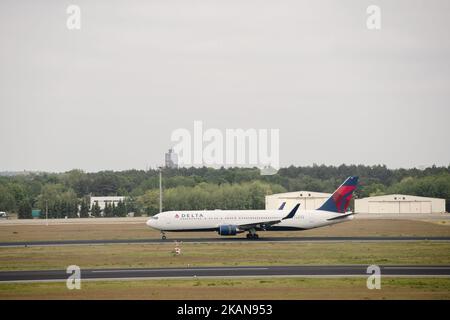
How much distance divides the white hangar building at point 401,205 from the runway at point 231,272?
8755 centimetres

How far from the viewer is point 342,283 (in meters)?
36.9

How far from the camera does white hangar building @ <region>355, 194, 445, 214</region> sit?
129m

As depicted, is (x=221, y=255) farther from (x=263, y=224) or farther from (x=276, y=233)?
(x=276, y=233)

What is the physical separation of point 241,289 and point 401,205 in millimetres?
99225

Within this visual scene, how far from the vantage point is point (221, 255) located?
5300 cm

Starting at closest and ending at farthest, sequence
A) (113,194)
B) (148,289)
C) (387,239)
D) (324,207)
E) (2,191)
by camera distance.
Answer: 1. (148,289)
2. (387,239)
3. (324,207)
4. (2,191)
5. (113,194)

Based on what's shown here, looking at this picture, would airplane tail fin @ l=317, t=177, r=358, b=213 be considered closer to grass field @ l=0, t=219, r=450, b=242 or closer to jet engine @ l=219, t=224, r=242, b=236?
grass field @ l=0, t=219, r=450, b=242

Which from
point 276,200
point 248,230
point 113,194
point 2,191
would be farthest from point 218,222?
point 113,194

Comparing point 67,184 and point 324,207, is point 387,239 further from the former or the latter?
point 67,184

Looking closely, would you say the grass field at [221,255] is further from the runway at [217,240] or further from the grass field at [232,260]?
the runway at [217,240]

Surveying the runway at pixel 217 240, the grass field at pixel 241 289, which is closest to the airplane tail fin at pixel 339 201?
the runway at pixel 217 240
